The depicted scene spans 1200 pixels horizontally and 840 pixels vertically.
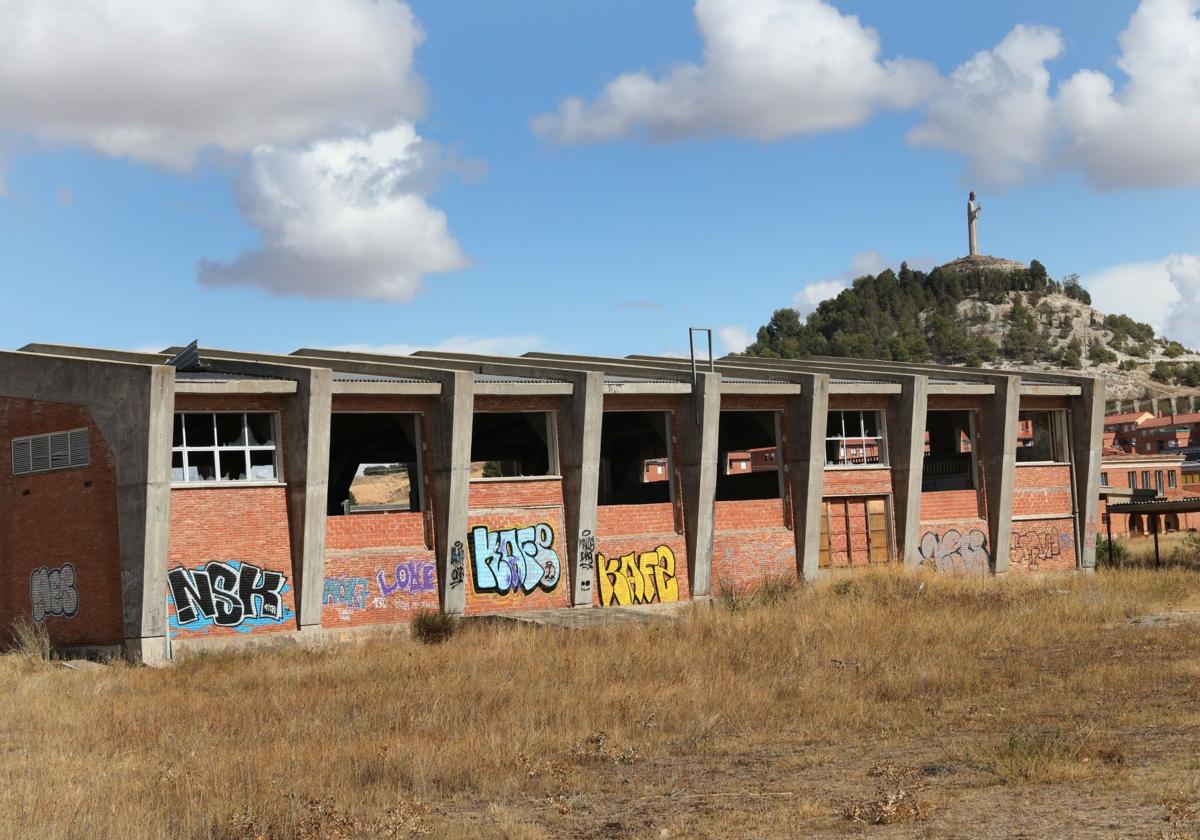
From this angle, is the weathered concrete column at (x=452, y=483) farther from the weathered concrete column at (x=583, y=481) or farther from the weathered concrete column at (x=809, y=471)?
the weathered concrete column at (x=809, y=471)

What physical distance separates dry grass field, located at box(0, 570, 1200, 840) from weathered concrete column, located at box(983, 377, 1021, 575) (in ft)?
37.6

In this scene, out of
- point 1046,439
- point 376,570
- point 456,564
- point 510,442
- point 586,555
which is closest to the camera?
point 376,570

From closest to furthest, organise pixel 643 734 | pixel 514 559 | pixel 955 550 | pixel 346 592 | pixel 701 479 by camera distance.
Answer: pixel 643 734 < pixel 346 592 < pixel 514 559 < pixel 701 479 < pixel 955 550

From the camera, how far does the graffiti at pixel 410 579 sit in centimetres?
2809

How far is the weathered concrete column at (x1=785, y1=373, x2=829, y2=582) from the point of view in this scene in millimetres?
34031

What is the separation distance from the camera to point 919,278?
518ft

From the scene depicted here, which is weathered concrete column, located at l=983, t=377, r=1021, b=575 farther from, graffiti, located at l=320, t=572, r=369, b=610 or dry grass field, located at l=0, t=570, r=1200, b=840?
graffiti, located at l=320, t=572, r=369, b=610

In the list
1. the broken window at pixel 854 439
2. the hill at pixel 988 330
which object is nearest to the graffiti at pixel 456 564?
the broken window at pixel 854 439

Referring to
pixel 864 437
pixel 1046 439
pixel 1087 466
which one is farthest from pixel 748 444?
pixel 1087 466

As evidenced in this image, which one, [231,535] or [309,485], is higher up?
[309,485]

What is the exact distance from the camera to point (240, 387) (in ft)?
85.8

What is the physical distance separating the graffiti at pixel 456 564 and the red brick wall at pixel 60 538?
699cm

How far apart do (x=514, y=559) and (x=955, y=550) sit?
1404cm

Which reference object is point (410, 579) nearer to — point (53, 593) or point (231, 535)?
point (231, 535)
